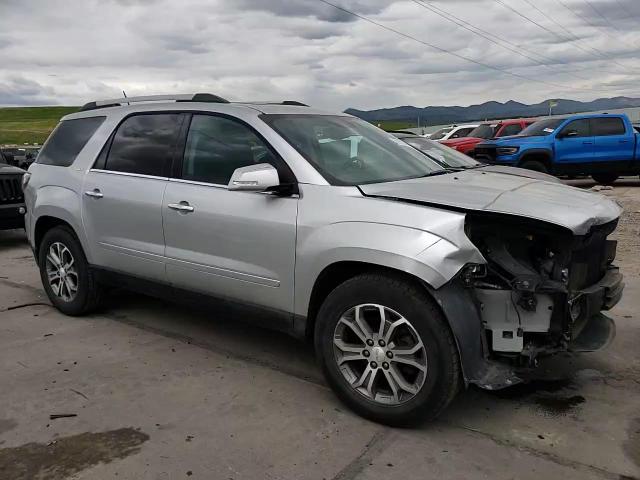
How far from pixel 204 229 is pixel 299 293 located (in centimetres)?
86

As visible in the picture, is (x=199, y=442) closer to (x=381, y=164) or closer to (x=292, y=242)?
(x=292, y=242)

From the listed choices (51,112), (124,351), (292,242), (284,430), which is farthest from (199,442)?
(51,112)

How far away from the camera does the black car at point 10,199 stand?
28.5 feet

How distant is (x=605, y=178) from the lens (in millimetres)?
15469

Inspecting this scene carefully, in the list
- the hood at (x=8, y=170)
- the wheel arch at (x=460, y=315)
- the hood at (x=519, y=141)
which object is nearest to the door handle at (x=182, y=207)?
the wheel arch at (x=460, y=315)

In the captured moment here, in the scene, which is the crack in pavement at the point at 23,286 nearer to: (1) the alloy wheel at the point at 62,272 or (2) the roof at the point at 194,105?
(1) the alloy wheel at the point at 62,272

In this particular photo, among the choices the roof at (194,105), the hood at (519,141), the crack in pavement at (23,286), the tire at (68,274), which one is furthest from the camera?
the hood at (519,141)

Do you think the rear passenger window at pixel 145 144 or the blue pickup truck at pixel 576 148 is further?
the blue pickup truck at pixel 576 148

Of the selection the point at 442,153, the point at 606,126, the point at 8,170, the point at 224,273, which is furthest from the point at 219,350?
the point at 606,126

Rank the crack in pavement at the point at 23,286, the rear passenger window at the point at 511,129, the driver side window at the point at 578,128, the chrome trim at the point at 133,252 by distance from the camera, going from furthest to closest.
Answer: the rear passenger window at the point at 511,129
the driver side window at the point at 578,128
the crack in pavement at the point at 23,286
the chrome trim at the point at 133,252

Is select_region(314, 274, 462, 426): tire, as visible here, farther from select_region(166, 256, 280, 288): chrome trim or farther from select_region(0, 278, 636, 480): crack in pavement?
select_region(166, 256, 280, 288): chrome trim

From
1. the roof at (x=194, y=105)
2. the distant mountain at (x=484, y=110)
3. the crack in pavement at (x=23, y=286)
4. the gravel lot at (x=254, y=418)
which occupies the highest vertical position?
the distant mountain at (x=484, y=110)

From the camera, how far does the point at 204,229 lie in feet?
13.0

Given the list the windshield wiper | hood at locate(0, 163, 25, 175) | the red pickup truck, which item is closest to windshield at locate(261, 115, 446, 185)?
the windshield wiper
